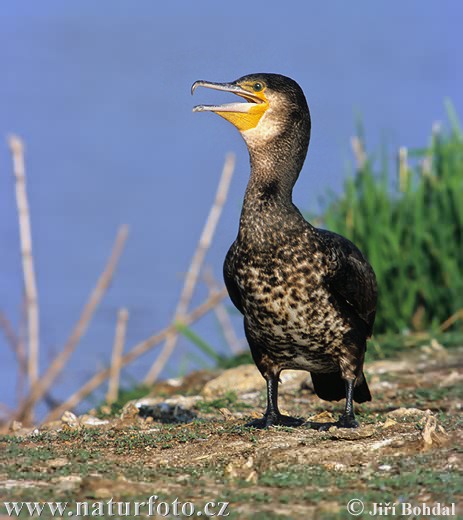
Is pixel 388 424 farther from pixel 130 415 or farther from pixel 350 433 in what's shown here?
pixel 130 415

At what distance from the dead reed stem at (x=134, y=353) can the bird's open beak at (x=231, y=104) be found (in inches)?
132

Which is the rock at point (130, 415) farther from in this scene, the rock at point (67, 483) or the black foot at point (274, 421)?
the rock at point (67, 483)

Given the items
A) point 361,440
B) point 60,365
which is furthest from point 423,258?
point 361,440

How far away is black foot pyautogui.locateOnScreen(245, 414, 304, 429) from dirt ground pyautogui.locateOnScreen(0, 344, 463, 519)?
3.9 inches

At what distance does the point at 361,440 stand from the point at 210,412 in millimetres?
1825

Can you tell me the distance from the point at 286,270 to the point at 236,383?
2.39 m

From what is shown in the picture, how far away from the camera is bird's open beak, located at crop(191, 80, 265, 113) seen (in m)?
4.99

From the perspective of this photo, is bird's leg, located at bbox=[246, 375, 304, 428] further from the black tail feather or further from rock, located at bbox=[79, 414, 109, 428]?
rock, located at bbox=[79, 414, 109, 428]

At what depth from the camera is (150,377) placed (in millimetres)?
8359

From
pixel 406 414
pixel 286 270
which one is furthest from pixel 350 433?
pixel 406 414

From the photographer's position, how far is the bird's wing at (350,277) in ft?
15.5

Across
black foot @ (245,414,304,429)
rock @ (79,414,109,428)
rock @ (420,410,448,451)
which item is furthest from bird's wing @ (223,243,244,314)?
rock @ (420,410,448,451)

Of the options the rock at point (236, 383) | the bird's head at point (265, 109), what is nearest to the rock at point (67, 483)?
the bird's head at point (265, 109)

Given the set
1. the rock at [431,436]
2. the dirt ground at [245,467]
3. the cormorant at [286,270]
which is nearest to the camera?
the dirt ground at [245,467]
